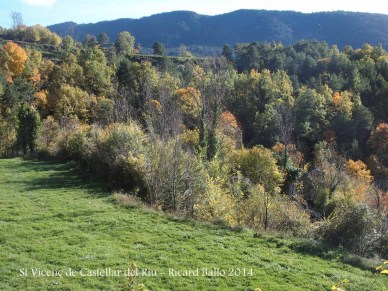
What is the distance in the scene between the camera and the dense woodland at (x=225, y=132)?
20.5 metres

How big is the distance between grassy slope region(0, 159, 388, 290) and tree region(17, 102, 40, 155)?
65.1 ft

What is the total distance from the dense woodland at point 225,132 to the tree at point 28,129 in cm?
14

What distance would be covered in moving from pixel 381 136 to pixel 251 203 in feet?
176

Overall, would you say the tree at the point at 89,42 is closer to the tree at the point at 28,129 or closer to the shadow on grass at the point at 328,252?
the tree at the point at 28,129

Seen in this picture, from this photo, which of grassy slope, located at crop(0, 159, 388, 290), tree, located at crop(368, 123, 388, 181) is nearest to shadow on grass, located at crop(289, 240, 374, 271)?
grassy slope, located at crop(0, 159, 388, 290)

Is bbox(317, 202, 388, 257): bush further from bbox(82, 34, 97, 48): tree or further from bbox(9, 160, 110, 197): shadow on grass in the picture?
bbox(82, 34, 97, 48): tree

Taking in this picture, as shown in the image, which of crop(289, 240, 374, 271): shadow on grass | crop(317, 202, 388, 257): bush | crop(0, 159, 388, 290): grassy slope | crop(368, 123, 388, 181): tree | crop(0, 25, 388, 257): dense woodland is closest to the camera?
crop(0, 159, 388, 290): grassy slope

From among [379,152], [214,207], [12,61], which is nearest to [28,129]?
[214,207]

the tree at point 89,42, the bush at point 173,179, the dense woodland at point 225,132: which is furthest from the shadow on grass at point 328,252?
the tree at point 89,42

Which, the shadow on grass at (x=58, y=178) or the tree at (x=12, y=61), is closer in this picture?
the shadow on grass at (x=58, y=178)

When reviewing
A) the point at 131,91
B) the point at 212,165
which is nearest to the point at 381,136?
the point at 131,91

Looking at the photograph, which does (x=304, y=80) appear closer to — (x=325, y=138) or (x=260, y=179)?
(x=325, y=138)

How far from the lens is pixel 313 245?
16.1 meters

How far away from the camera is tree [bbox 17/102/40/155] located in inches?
1528
